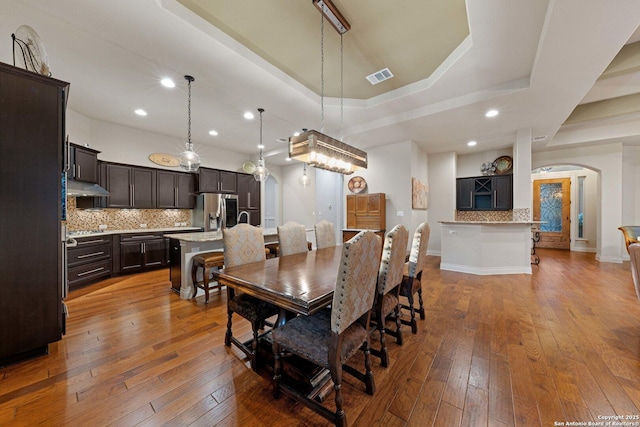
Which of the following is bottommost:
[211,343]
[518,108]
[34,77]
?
[211,343]

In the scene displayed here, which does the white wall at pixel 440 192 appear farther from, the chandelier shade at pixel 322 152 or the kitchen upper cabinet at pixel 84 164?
the kitchen upper cabinet at pixel 84 164

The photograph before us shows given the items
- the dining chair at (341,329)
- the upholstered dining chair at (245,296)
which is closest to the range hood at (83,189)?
the upholstered dining chair at (245,296)

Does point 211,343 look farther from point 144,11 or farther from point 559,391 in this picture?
point 144,11

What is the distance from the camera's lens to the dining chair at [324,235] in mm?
3370

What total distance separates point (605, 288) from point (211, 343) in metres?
5.38

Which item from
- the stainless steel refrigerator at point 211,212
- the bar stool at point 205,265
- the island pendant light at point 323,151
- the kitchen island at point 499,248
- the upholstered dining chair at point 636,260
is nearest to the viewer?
the upholstered dining chair at point 636,260

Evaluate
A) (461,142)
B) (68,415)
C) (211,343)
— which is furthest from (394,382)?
(461,142)

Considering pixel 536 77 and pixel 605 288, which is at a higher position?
pixel 536 77

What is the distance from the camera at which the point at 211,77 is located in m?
2.94

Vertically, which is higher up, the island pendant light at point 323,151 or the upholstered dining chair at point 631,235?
the island pendant light at point 323,151

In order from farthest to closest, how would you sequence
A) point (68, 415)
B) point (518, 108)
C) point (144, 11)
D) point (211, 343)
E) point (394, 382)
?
point (518, 108), point (211, 343), point (144, 11), point (394, 382), point (68, 415)

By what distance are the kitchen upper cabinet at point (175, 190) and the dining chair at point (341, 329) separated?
5.02 metres

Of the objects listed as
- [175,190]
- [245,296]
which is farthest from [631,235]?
[175,190]

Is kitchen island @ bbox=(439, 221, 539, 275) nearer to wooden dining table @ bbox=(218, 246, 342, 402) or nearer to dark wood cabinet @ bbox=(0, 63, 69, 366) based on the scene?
wooden dining table @ bbox=(218, 246, 342, 402)
